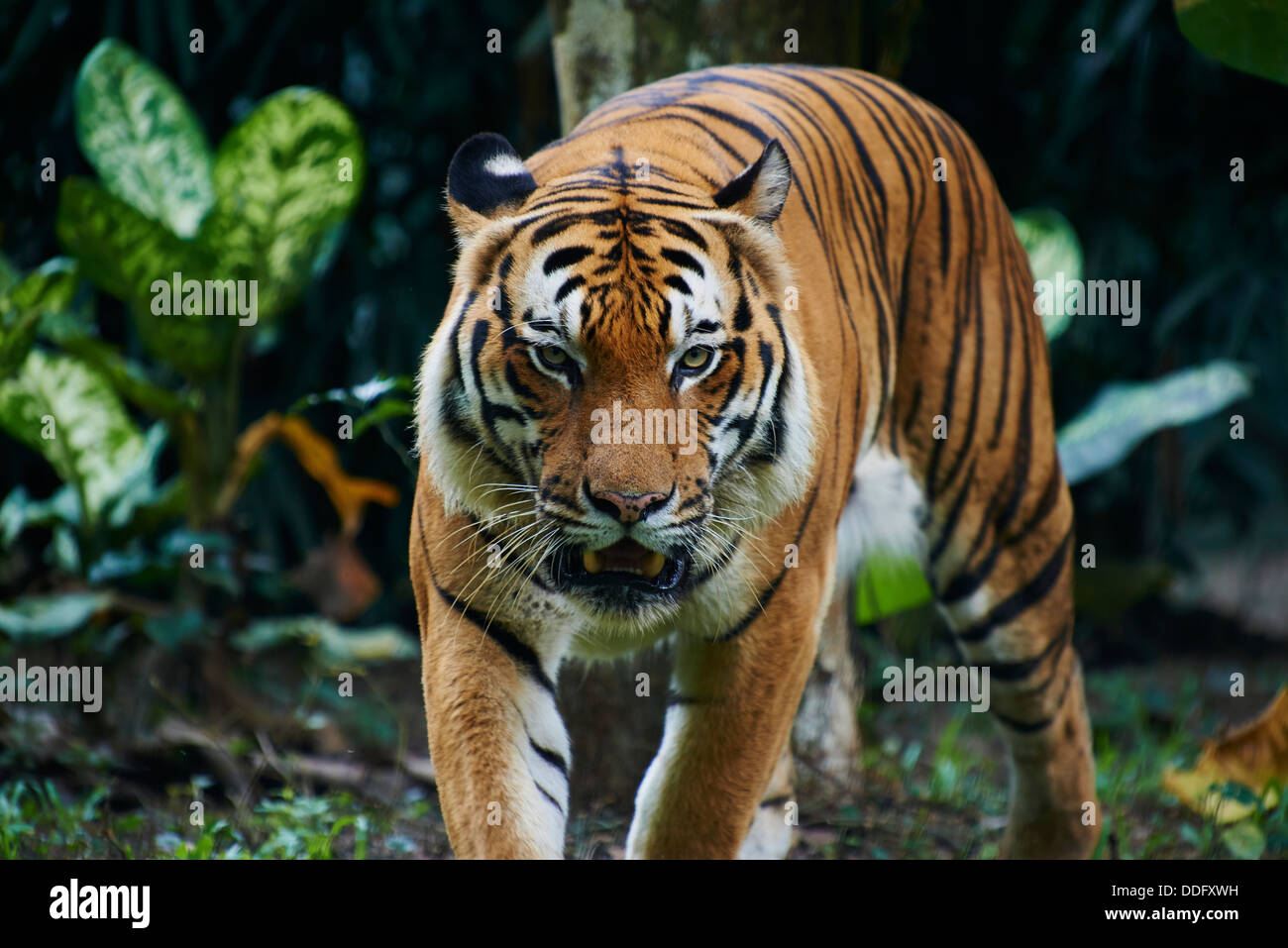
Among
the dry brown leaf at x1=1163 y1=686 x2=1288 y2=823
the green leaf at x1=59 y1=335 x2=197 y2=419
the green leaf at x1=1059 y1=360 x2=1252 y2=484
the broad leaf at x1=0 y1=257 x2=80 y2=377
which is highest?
the broad leaf at x1=0 y1=257 x2=80 y2=377

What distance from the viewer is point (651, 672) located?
11.0ft

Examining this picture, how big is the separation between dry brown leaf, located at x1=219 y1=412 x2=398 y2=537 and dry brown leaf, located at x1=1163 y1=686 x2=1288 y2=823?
8.08ft

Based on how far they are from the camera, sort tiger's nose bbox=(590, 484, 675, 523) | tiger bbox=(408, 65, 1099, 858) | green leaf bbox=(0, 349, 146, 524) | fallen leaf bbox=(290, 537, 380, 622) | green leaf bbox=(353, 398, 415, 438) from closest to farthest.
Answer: tiger's nose bbox=(590, 484, 675, 523)
tiger bbox=(408, 65, 1099, 858)
green leaf bbox=(353, 398, 415, 438)
green leaf bbox=(0, 349, 146, 524)
fallen leaf bbox=(290, 537, 380, 622)

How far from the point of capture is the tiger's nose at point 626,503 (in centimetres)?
191

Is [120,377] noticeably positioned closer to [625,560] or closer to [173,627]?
[173,627]

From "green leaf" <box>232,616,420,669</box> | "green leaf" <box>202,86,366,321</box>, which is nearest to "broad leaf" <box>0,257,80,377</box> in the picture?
"green leaf" <box>202,86,366,321</box>

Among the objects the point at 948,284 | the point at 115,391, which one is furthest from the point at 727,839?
the point at 115,391

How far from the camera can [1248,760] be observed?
10.7 feet

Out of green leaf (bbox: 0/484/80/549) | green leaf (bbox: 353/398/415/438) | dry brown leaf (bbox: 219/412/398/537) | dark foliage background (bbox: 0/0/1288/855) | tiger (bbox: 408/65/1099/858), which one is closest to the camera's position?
tiger (bbox: 408/65/1099/858)

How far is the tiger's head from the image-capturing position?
1.98 m

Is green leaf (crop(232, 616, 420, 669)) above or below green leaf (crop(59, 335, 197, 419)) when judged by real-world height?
below

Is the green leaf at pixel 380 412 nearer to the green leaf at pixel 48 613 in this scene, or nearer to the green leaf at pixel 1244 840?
the green leaf at pixel 48 613

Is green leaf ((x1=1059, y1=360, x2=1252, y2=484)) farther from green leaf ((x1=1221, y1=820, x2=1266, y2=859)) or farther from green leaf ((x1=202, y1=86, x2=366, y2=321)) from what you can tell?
green leaf ((x1=202, y1=86, x2=366, y2=321))
